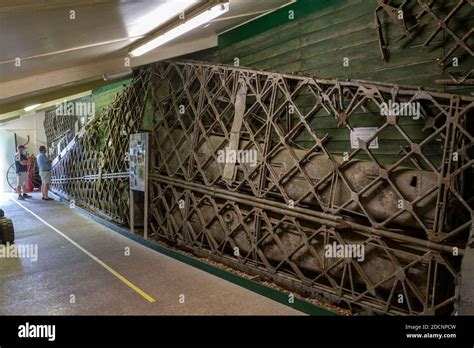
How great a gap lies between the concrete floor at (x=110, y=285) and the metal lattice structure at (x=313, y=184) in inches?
27.2

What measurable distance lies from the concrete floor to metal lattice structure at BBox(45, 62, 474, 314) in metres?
0.69

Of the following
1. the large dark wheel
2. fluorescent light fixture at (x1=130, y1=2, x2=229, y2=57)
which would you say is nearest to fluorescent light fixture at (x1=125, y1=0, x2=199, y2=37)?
fluorescent light fixture at (x1=130, y1=2, x2=229, y2=57)

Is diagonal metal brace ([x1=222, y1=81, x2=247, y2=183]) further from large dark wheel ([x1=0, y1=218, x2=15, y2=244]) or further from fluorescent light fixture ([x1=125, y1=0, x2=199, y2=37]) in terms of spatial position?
large dark wheel ([x1=0, y1=218, x2=15, y2=244])

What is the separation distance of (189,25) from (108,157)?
5.53m

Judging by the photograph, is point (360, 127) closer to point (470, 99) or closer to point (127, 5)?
point (470, 99)

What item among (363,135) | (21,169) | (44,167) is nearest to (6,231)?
(44,167)

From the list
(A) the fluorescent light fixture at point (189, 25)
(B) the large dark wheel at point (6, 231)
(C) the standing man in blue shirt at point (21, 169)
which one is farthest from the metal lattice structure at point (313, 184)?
(C) the standing man in blue shirt at point (21, 169)

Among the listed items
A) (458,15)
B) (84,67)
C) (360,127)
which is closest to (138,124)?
(84,67)

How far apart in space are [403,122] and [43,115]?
670 inches

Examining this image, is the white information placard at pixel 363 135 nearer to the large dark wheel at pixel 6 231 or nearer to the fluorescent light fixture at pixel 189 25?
the fluorescent light fixture at pixel 189 25

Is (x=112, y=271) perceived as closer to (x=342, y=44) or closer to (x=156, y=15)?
(x=156, y=15)

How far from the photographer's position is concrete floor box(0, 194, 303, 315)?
3.97 meters

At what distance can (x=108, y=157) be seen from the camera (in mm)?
9078

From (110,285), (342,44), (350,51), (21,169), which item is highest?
(342,44)
